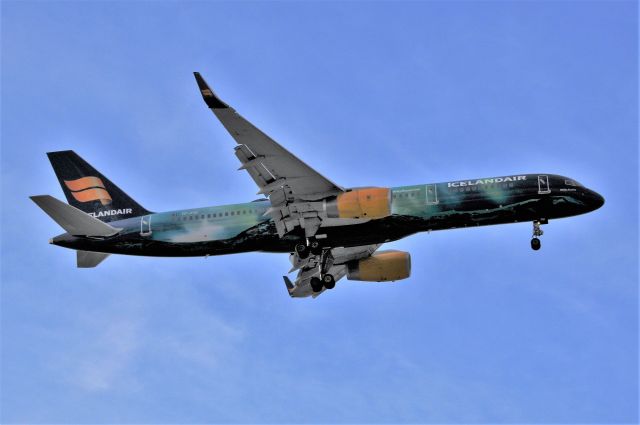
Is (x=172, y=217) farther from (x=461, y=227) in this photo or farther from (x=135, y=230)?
(x=461, y=227)

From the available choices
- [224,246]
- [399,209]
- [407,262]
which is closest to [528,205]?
[399,209]

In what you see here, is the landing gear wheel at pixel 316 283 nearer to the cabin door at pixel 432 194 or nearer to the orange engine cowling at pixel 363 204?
the orange engine cowling at pixel 363 204

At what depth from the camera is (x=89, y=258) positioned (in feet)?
216

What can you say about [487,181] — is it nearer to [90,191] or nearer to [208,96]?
[208,96]

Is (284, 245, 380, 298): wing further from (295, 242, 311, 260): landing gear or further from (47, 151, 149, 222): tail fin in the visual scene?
(47, 151, 149, 222): tail fin

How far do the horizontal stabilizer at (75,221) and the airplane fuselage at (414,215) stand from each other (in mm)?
3653

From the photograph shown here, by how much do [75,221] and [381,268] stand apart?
18972 millimetres

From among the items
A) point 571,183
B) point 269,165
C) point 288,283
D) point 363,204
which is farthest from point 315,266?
point 571,183

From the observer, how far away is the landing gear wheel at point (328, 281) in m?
64.7

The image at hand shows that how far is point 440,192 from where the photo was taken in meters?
60.2

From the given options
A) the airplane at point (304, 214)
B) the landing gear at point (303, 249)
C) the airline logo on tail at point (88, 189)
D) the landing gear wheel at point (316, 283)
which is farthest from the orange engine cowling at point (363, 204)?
the airline logo on tail at point (88, 189)

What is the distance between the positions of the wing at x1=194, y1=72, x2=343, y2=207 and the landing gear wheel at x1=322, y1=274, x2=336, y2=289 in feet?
21.0

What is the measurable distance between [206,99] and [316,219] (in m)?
10.6

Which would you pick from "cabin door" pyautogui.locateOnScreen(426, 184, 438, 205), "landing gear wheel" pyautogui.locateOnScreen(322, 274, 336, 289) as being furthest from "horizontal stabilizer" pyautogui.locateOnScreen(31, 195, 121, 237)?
"cabin door" pyautogui.locateOnScreen(426, 184, 438, 205)
